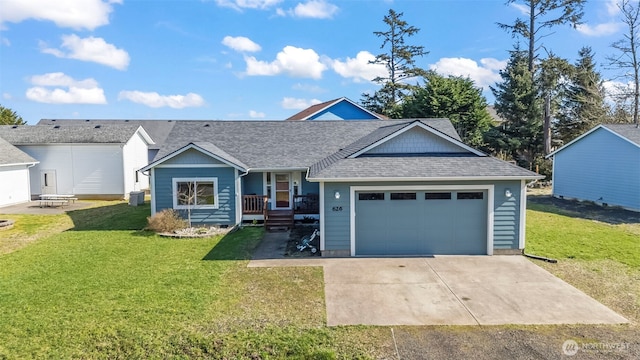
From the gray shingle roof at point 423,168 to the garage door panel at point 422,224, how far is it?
2.12 feet

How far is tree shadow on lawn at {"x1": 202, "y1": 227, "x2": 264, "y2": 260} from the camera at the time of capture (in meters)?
11.4

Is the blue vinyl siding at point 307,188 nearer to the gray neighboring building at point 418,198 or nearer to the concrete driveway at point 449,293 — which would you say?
the gray neighboring building at point 418,198

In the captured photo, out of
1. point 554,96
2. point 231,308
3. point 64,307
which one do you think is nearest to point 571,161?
point 554,96

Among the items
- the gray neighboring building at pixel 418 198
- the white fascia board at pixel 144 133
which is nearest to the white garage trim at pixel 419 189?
→ the gray neighboring building at pixel 418 198

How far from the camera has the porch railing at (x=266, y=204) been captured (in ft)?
53.1

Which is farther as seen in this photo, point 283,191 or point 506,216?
point 283,191

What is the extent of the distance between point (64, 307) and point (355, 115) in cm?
2538

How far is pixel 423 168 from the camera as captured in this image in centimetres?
1150

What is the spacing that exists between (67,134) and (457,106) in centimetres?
2889

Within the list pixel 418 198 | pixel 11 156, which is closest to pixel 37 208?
pixel 11 156

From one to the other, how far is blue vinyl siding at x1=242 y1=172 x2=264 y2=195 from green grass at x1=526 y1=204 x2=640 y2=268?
10842mm

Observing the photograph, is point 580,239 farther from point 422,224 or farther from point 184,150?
point 184,150

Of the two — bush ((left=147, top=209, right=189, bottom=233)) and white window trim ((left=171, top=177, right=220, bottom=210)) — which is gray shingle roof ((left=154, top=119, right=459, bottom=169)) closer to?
white window trim ((left=171, top=177, right=220, bottom=210))

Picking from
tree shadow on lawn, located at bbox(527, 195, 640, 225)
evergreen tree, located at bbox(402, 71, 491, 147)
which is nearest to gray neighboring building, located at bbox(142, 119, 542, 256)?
tree shadow on lawn, located at bbox(527, 195, 640, 225)
